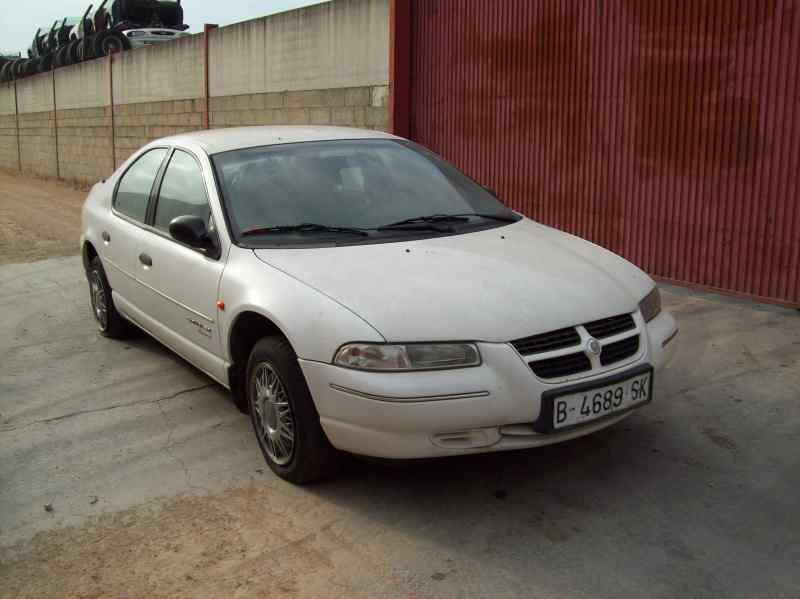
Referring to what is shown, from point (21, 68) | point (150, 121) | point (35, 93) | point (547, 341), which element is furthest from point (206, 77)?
point (21, 68)

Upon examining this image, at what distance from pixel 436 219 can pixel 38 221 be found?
11.3m

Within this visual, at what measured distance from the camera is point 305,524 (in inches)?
134

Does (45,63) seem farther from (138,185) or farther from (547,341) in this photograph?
(547,341)

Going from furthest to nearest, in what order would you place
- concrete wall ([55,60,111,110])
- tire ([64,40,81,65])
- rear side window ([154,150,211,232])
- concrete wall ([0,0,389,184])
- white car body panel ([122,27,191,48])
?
tire ([64,40,81,65]) → white car body panel ([122,27,191,48]) → concrete wall ([55,60,111,110]) → concrete wall ([0,0,389,184]) → rear side window ([154,150,211,232])

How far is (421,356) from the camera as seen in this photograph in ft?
10.7

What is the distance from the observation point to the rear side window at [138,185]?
5.29 m

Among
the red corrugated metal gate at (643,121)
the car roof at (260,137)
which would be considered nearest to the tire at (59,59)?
the red corrugated metal gate at (643,121)

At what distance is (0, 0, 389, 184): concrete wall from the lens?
1112 cm

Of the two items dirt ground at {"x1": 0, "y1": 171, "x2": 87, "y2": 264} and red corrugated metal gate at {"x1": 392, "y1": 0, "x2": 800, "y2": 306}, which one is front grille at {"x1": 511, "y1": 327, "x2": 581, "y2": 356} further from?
dirt ground at {"x1": 0, "y1": 171, "x2": 87, "y2": 264}

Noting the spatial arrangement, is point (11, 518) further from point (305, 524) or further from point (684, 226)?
point (684, 226)

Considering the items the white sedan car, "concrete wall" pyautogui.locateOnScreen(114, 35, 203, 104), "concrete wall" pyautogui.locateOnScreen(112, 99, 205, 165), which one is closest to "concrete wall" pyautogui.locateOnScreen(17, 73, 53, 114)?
"concrete wall" pyautogui.locateOnScreen(114, 35, 203, 104)

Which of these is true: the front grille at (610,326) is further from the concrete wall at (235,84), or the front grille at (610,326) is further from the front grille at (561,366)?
the concrete wall at (235,84)

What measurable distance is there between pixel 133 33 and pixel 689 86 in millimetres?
18407

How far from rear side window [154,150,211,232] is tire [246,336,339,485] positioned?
3.16 ft
